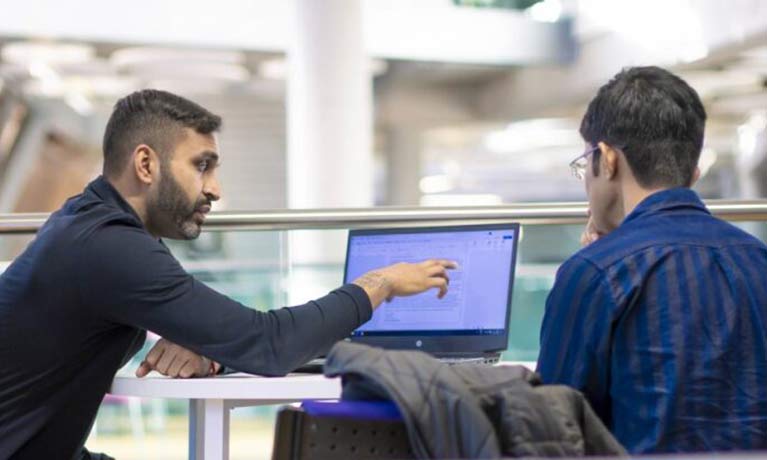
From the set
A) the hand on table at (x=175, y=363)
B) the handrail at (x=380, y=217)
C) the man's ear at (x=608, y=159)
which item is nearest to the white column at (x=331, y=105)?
the handrail at (x=380, y=217)

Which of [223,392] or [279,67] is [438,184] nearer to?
[279,67]

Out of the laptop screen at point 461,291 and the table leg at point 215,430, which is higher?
the laptop screen at point 461,291

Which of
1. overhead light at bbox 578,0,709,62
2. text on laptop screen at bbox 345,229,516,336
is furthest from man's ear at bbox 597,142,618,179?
overhead light at bbox 578,0,709,62

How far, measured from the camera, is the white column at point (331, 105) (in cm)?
813

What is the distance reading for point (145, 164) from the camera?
2.32 m

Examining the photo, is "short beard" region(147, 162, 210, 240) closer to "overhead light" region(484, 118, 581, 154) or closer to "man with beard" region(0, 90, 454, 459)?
"man with beard" region(0, 90, 454, 459)

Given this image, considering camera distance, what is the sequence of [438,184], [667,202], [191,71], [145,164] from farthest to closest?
[438,184]
[191,71]
[145,164]
[667,202]

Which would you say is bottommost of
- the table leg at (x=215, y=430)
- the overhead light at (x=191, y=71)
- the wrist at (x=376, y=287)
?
the table leg at (x=215, y=430)

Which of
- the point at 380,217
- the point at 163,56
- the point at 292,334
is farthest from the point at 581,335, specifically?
the point at 163,56

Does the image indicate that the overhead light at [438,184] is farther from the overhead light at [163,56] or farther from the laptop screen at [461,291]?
the laptop screen at [461,291]

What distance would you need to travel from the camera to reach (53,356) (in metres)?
2.11

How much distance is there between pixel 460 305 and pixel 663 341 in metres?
0.99

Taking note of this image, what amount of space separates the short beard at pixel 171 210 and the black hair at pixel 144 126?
5 centimetres

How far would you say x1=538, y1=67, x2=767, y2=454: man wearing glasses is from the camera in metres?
1.66
